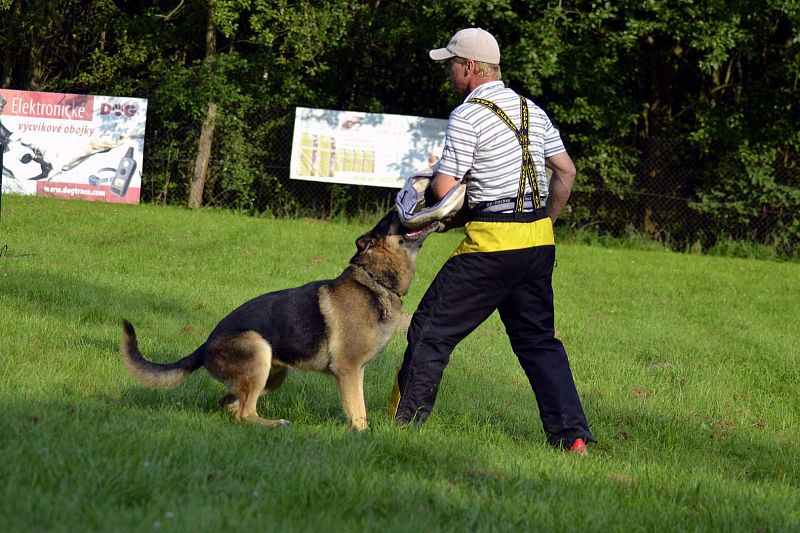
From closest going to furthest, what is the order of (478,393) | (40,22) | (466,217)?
(466,217), (478,393), (40,22)

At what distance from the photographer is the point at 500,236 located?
201 inches

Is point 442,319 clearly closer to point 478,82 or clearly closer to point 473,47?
point 478,82

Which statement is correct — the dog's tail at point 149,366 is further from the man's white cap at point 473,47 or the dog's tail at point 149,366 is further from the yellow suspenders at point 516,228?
the man's white cap at point 473,47

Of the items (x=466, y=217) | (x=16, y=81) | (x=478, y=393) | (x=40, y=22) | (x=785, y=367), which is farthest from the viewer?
(x=16, y=81)

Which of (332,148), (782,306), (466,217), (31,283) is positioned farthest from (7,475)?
(332,148)

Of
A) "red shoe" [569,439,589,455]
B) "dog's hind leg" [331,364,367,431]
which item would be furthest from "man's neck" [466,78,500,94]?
"red shoe" [569,439,589,455]

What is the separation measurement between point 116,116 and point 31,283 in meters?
9.81

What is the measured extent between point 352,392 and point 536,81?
14882 millimetres

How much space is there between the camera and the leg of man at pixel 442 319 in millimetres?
5156

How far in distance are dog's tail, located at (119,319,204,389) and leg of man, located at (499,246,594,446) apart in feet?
6.09

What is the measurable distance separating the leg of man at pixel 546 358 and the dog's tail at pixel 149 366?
1.85 meters

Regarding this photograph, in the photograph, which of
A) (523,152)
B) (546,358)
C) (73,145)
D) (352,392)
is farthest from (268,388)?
(73,145)

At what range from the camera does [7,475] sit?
367cm

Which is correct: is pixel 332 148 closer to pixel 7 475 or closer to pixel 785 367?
pixel 785 367
